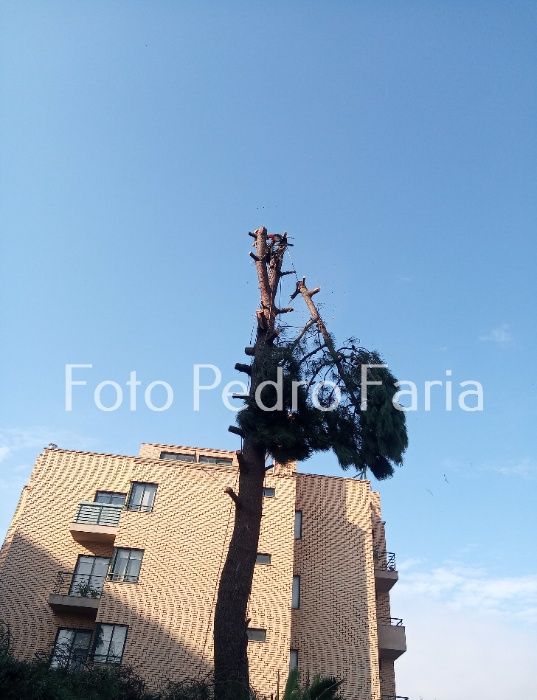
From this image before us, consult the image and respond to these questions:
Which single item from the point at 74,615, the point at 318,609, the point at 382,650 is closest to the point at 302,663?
the point at 318,609

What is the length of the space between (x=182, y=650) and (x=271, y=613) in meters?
3.31

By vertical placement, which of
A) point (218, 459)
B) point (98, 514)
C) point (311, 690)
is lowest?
point (311, 690)

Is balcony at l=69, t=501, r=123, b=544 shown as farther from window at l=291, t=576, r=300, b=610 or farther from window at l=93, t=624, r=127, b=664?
window at l=291, t=576, r=300, b=610

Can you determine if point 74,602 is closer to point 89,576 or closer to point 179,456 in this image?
point 89,576

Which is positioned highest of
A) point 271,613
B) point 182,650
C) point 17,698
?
point 271,613

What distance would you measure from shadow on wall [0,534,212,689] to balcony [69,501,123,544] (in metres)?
0.66

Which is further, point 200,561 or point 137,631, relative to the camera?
point 200,561

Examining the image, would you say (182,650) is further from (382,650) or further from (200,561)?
(382,650)

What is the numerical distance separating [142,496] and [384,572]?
35.1 ft

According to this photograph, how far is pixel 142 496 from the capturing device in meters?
24.5

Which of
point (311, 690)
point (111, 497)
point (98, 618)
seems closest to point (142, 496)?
point (111, 497)

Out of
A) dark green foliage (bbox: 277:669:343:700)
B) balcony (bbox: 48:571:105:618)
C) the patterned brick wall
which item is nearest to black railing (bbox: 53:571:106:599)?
balcony (bbox: 48:571:105:618)

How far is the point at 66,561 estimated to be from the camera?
24.0 meters

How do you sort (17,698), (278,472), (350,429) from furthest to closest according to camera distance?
(278,472)
(350,429)
(17,698)
